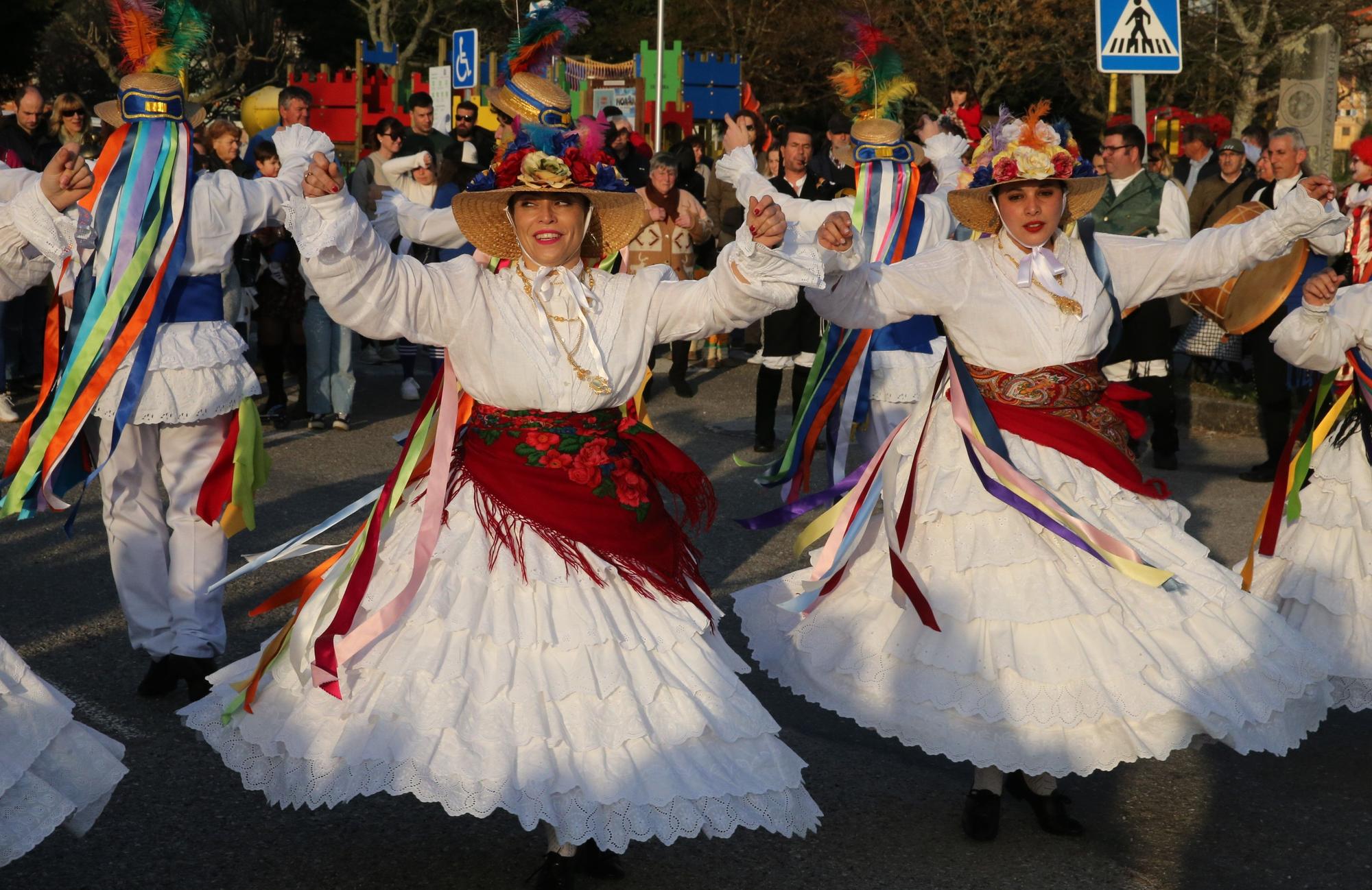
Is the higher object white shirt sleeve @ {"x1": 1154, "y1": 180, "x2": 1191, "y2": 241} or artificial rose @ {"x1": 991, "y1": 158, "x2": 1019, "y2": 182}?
white shirt sleeve @ {"x1": 1154, "y1": 180, "x2": 1191, "y2": 241}

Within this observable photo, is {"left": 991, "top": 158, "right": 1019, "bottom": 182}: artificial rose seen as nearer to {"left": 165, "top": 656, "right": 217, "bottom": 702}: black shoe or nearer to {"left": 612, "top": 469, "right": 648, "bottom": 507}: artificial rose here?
{"left": 612, "top": 469, "right": 648, "bottom": 507}: artificial rose

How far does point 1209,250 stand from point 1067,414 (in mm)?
709

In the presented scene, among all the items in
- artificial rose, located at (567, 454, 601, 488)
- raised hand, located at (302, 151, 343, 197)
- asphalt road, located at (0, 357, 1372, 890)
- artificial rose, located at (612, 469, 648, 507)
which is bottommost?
asphalt road, located at (0, 357, 1372, 890)

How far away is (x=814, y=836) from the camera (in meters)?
4.63

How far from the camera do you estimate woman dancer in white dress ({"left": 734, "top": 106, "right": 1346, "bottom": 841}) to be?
4.42m

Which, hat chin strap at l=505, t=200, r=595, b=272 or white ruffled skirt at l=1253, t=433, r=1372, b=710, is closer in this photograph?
hat chin strap at l=505, t=200, r=595, b=272

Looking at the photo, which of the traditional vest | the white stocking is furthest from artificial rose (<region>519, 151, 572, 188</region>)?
the traditional vest

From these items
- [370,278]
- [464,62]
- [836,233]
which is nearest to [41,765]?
[370,278]

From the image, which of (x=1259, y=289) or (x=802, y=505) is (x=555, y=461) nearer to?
(x=802, y=505)

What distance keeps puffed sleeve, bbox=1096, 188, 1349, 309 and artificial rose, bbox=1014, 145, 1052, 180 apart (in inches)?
13.3

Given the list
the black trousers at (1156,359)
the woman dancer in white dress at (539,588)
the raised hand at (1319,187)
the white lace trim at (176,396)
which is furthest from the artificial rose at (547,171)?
the black trousers at (1156,359)

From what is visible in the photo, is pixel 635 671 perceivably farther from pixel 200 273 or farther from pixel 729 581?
pixel 729 581

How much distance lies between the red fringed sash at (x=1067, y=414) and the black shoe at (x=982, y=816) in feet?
3.32

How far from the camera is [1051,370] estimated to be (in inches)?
192
